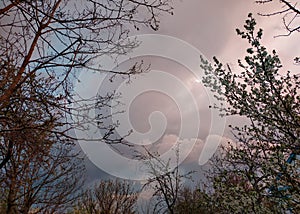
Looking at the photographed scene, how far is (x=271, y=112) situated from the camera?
4.04 metres

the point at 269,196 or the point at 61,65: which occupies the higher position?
the point at 61,65

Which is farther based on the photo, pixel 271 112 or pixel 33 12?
pixel 271 112

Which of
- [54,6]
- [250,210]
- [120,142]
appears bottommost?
[250,210]

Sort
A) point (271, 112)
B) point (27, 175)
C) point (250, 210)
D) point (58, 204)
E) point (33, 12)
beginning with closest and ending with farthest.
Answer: point (33, 12) < point (271, 112) < point (250, 210) < point (27, 175) < point (58, 204)

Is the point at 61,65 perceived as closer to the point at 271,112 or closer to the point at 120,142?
the point at 120,142

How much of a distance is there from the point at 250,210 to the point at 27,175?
6.53m

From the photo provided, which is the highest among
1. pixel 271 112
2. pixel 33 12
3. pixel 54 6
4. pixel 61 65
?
pixel 54 6

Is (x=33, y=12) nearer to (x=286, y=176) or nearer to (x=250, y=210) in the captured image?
(x=286, y=176)

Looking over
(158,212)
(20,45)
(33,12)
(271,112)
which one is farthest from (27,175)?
(158,212)

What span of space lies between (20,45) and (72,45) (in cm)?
65

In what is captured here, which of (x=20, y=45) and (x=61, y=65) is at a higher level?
(x=20, y=45)

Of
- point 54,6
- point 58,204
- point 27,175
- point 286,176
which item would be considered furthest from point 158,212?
point 54,6

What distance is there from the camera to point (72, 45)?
3586mm

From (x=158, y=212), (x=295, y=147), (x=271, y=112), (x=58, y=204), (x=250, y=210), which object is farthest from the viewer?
(x=158, y=212)
